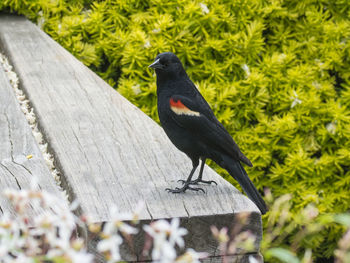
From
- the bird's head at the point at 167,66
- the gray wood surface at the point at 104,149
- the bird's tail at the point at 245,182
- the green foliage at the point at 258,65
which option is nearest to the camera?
the gray wood surface at the point at 104,149

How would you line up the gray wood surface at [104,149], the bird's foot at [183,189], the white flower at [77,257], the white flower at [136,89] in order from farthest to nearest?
the white flower at [136,89]
the bird's foot at [183,189]
the gray wood surface at [104,149]
the white flower at [77,257]

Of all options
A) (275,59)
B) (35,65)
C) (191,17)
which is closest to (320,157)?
(275,59)

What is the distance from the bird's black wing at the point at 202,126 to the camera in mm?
2248

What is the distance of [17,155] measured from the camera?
226 centimetres

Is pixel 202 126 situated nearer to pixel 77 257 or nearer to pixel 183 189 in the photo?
pixel 183 189

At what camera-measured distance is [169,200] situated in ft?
6.19

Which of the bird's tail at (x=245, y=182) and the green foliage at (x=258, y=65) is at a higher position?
the bird's tail at (x=245, y=182)

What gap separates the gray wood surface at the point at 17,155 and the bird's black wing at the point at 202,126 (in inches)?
23.2

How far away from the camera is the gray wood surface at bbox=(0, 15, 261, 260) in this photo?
1851mm

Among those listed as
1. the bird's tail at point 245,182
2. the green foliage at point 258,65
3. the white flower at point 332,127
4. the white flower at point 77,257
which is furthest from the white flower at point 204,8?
the white flower at point 77,257

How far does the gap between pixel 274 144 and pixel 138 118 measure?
4.03ft

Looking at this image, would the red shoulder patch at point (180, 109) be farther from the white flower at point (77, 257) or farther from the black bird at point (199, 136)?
the white flower at point (77, 257)

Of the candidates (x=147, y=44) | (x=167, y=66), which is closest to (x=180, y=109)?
(x=167, y=66)

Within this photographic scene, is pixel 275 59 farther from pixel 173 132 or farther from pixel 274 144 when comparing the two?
pixel 173 132
